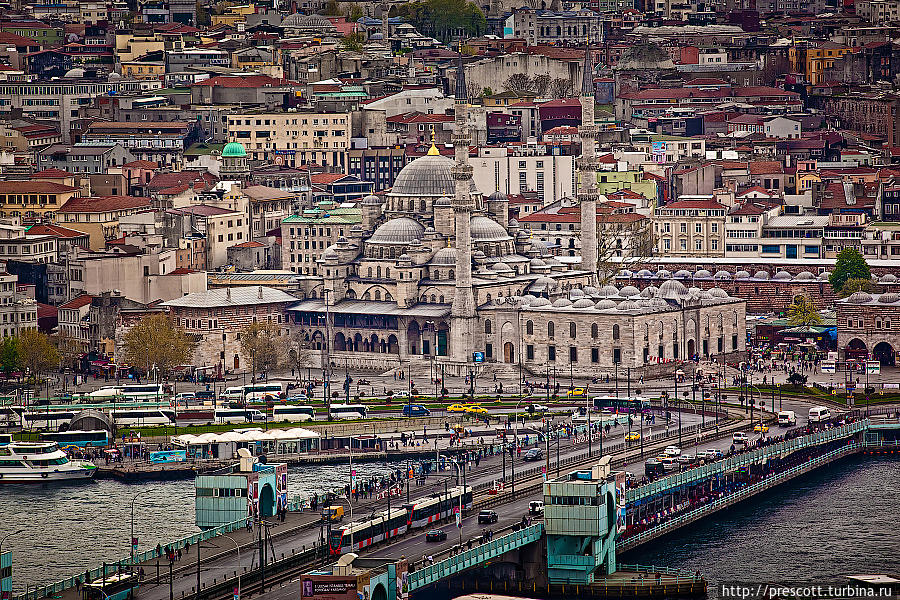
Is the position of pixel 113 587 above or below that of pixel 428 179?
below

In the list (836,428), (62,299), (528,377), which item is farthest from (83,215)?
(836,428)

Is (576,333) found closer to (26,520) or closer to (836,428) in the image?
(836,428)

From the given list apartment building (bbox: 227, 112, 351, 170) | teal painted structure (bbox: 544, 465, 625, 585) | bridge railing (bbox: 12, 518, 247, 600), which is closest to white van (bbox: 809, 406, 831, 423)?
teal painted structure (bbox: 544, 465, 625, 585)

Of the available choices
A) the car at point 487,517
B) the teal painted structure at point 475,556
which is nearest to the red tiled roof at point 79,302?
the car at point 487,517

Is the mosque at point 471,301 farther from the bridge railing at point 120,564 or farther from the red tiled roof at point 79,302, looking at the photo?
the bridge railing at point 120,564

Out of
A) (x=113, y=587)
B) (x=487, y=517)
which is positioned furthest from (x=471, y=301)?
(x=113, y=587)

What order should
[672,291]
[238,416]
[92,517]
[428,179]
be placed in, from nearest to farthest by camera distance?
[92,517], [238,416], [672,291], [428,179]

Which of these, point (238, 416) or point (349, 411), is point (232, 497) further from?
point (349, 411)
